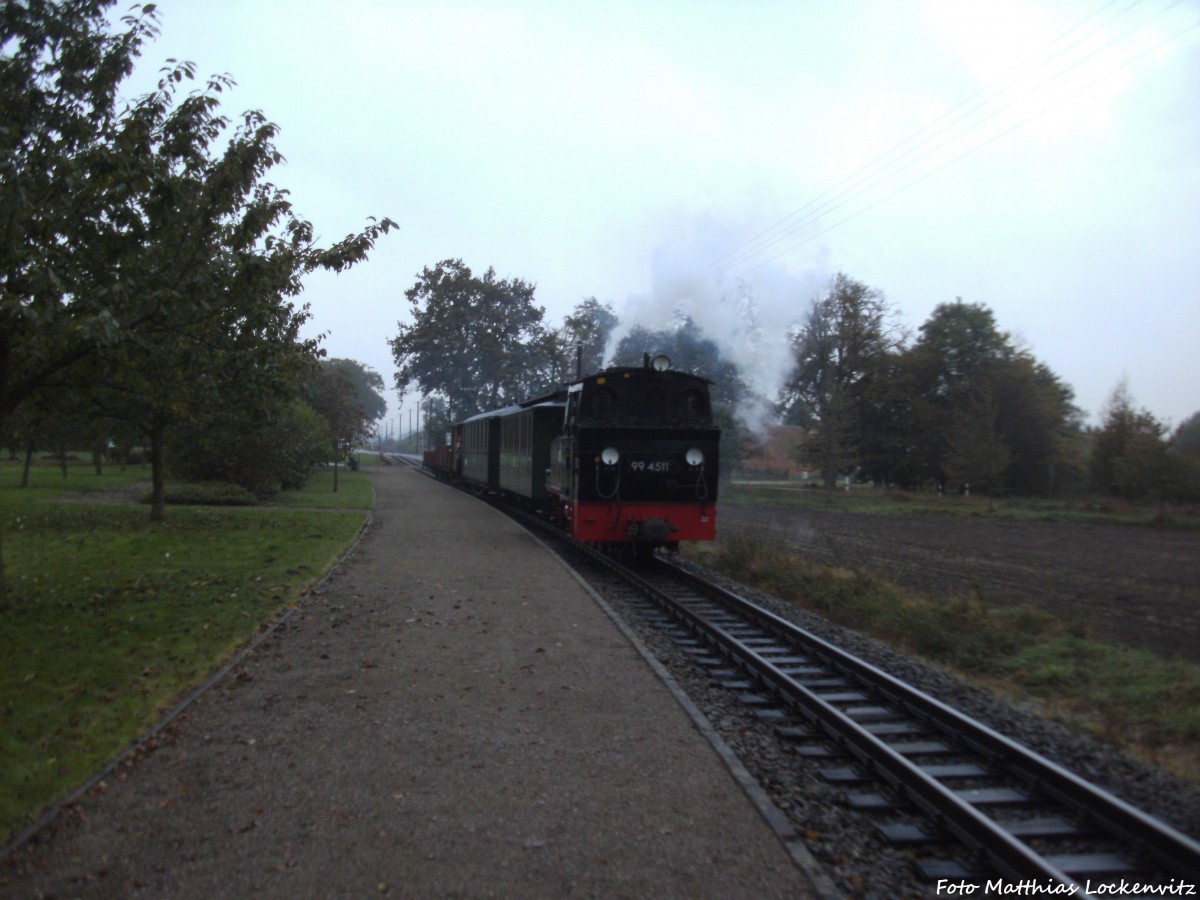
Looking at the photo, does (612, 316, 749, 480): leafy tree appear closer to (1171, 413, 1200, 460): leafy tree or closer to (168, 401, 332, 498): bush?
(168, 401, 332, 498): bush

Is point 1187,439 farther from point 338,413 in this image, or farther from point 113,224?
point 338,413

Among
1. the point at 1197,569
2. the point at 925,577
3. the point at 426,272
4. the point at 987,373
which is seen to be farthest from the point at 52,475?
the point at 987,373

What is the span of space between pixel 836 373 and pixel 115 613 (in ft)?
118

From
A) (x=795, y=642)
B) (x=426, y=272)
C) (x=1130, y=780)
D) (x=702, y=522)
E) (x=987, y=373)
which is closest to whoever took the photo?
(x=1130, y=780)

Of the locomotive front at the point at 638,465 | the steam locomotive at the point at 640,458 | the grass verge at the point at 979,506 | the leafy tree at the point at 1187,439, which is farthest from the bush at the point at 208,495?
the leafy tree at the point at 1187,439

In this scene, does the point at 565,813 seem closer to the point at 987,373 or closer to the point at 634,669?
the point at 634,669

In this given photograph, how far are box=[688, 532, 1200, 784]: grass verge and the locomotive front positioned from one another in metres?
1.80

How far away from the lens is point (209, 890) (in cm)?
379

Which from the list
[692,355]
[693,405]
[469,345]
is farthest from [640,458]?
[469,345]

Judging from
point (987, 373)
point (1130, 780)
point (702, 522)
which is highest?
point (987, 373)

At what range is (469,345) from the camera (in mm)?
56344

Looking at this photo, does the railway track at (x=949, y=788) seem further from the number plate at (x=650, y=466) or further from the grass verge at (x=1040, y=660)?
the number plate at (x=650, y=466)

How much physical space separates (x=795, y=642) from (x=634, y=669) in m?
2.07

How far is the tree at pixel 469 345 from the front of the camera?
56.3 meters
